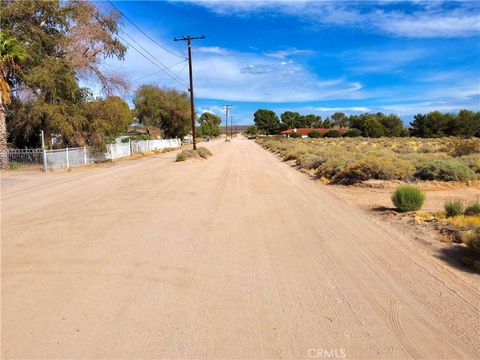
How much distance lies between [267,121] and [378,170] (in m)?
153

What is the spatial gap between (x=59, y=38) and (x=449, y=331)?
2909cm

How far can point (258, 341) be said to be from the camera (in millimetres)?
3812

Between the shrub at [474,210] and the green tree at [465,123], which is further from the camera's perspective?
the green tree at [465,123]

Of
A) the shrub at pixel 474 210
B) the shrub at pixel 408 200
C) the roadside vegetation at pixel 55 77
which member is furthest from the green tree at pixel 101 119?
the shrub at pixel 474 210

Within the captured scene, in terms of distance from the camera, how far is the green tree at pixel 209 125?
136275mm

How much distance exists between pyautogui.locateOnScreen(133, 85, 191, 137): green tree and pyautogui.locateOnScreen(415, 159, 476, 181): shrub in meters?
49.1

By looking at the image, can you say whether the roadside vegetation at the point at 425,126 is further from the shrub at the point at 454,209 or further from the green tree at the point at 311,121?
the shrub at the point at 454,209

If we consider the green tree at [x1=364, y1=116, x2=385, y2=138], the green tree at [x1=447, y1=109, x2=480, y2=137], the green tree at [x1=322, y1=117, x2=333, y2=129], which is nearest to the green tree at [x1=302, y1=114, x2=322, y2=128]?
the green tree at [x1=322, y1=117, x2=333, y2=129]

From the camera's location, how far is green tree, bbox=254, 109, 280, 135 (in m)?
160

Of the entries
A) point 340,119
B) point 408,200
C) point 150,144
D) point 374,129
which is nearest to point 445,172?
point 408,200

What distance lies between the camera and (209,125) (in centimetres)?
15150

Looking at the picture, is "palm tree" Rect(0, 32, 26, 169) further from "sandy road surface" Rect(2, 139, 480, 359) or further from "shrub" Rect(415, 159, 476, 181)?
"shrub" Rect(415, 159, 476, 181)

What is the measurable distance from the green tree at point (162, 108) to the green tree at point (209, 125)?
33.7m

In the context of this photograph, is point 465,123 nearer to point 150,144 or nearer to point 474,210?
point 150,144
